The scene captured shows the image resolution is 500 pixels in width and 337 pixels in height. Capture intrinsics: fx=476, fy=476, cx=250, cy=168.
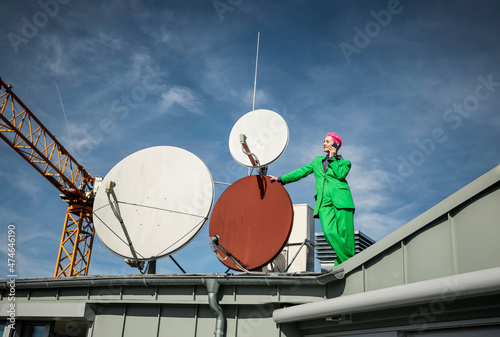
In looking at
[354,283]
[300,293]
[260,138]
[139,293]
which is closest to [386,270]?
[354,283]

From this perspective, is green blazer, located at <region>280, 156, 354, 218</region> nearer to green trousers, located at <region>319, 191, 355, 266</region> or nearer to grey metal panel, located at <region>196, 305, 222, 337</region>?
Result: green trousers, located at <region>319, 191, 355, 266</region>

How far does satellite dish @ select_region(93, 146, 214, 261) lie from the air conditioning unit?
3.22 m

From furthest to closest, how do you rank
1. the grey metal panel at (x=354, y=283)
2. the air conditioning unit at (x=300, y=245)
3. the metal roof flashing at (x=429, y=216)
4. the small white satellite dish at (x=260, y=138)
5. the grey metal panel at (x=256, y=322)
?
the air conditioning unit at (x=300, y=245) < the small white satellite dish at (x=260, y=138) < the grey metal panel at (x=256, y=322) < the grey metal panel at (x=354, y=283) < the metal roof flashing at (x=429, y=216)

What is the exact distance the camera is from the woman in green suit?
8992 millimetres

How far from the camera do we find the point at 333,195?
370 inches

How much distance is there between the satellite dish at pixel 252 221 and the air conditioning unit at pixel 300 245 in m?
2.92

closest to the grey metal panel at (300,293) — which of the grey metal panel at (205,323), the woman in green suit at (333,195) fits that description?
the woman in green suit at (333,195)

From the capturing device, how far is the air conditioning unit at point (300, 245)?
1274cm

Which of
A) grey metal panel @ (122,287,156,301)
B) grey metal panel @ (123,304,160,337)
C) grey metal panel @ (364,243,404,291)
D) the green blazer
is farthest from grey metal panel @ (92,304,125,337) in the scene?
grey metal panel @ (364,243,404,291)

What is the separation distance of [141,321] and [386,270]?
4646 millimetres

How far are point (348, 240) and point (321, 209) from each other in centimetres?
84

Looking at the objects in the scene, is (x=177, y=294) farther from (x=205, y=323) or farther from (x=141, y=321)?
(x=141, y=321)

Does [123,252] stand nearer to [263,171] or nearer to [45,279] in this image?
[45,279]

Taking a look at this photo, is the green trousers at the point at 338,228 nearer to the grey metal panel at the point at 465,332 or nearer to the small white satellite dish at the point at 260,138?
the small white satellite dish at the point at 260,138
